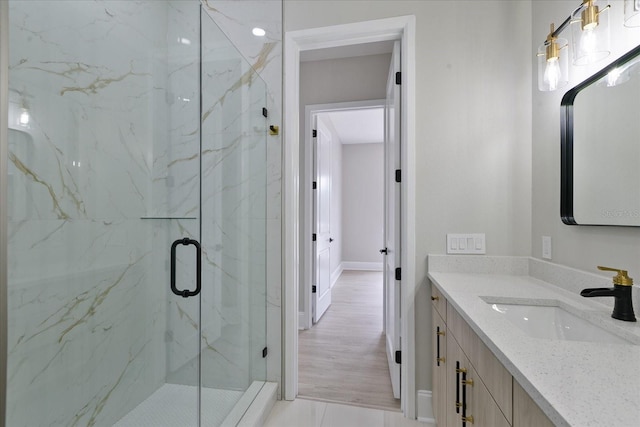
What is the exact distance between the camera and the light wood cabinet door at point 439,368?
1.44 meters

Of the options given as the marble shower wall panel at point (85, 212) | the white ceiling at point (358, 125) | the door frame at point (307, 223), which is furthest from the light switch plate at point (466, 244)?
the white ceiling at point (358, 125)

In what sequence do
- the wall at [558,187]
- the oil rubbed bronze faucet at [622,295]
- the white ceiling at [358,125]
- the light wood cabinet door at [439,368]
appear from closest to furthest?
the oil rubbed bronze faucet at [622,295] < the wall at [558,187] < the light wood cabinet door at [439,368] < the white ceiling at [358,125]

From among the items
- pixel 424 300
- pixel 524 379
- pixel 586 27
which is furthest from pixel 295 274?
pixel 586 27

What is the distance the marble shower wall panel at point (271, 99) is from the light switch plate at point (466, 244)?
1.05m

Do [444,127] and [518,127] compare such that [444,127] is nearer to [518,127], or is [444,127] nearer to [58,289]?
[518,127]

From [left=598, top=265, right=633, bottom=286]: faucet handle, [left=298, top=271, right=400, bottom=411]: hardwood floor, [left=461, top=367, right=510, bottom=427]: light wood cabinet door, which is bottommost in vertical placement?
[left=298, top=271, right=400, bottom=411]: hardwood floor

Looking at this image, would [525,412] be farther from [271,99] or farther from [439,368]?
[271,99]

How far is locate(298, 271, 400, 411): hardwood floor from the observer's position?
2074 millimetres

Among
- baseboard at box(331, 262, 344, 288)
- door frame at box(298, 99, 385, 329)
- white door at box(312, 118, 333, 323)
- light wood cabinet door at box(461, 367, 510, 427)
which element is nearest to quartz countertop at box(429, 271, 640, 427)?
light wood cabinet door at box(461, 367, 510, 427)

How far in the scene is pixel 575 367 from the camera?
658 mm

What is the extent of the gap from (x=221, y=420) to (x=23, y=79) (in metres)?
1.81

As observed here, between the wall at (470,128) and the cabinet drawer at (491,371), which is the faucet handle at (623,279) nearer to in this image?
the cabinet drawer at (491,371)

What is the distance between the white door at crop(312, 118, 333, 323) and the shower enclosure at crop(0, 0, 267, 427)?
51.9 inches

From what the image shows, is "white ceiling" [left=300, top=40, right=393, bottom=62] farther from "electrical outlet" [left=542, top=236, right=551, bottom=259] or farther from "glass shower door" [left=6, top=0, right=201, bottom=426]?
"electrical outlet" [left=542, top=236, right=551, bottom=259]
